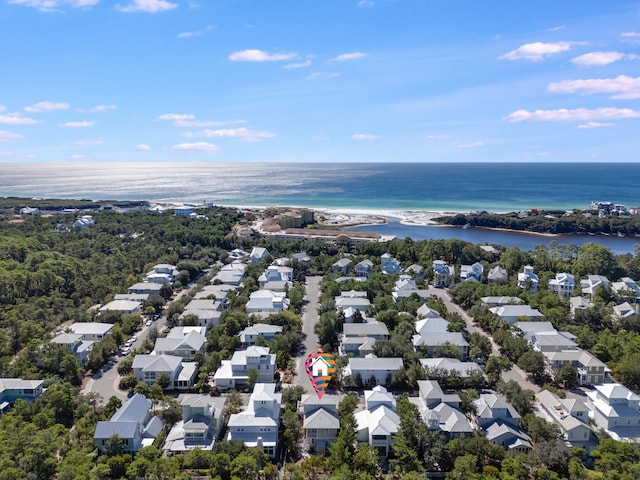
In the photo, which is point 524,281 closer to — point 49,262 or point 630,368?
point 630,368

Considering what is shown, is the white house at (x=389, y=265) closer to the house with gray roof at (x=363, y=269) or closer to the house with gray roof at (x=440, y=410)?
the house with gray roof at (x=363, y=269)

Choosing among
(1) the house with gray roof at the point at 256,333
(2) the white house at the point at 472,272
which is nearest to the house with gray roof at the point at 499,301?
(2) the white house at the point at 472,272

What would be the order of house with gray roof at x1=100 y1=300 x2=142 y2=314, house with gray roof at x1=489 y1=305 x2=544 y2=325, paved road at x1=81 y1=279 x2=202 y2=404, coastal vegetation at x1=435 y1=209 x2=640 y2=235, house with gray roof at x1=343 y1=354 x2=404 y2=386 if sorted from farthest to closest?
1. coastal vegetation at x1=435 y1=209 x2=640 y2=235
2. house with gray roof at x1=100 y1=300 x2=142 y2=314
3. house with gray roof at x1=489 y1=305 x2=544 y2=325
4. house with gray roof at x1=343 y1=354 x2=404 y2=386
5. paved road at x1=81 y1=279 x2=202 y2=404

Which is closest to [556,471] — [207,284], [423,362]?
[423,362]

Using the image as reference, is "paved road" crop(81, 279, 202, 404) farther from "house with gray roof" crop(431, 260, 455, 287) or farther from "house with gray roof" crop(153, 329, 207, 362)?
"house with gray roof" crop(431, 260, 455, 287)

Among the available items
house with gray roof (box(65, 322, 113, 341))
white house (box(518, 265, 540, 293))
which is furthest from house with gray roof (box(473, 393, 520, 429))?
house with gray roof (box(65, 322, 113, 341))
